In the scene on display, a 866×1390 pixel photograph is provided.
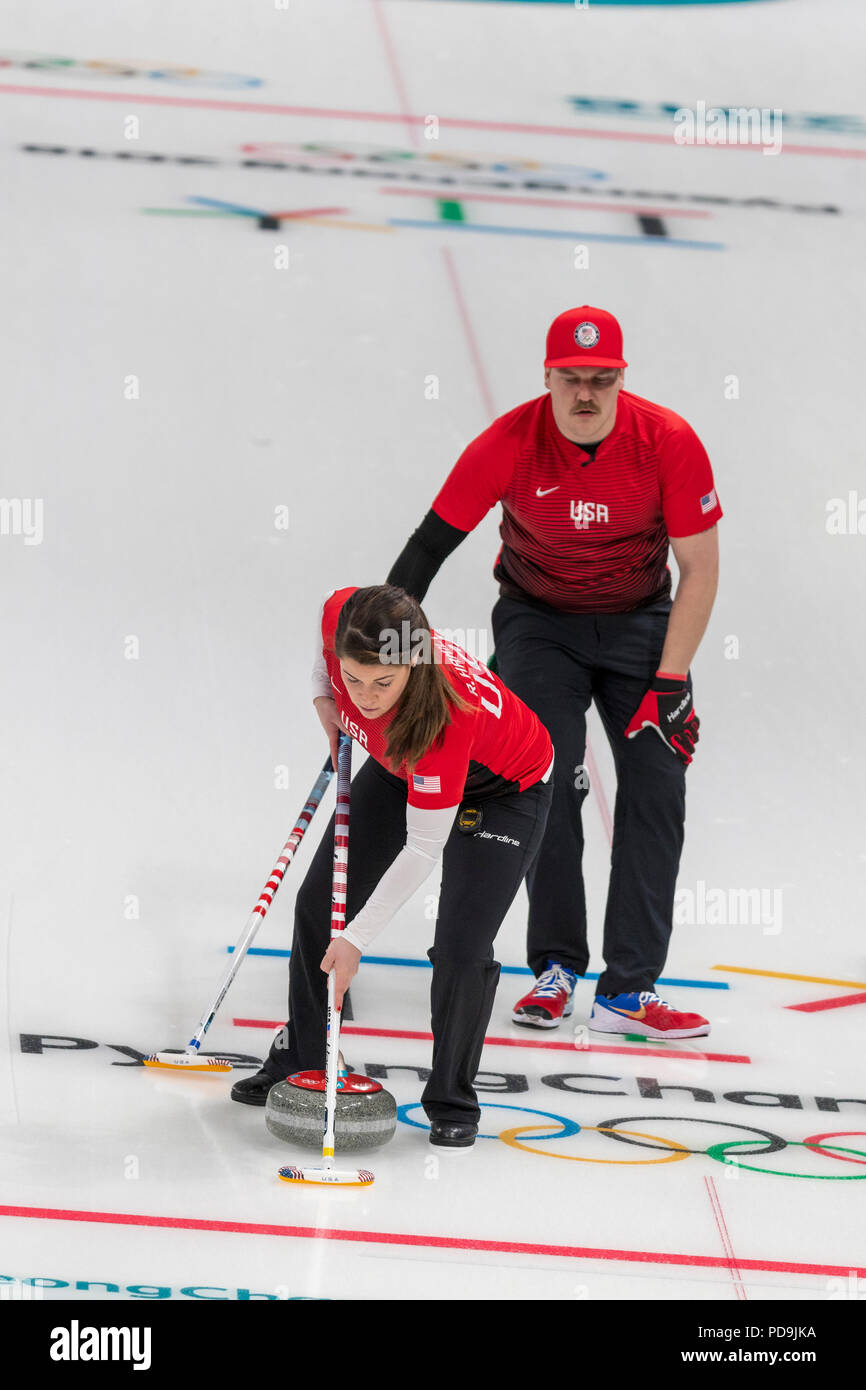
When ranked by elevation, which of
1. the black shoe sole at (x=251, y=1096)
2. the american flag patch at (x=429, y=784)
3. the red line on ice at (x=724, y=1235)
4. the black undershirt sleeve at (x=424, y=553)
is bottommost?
the red line on ice at (x=724, y=1235)

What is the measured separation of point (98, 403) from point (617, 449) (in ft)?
13.5

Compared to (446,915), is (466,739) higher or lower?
higher

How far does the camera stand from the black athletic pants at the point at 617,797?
3938mm

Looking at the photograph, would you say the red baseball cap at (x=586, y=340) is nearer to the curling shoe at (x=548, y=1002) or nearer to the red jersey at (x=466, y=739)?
the red jersey at (x=466, y=739)

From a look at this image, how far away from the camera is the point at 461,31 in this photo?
12.1m

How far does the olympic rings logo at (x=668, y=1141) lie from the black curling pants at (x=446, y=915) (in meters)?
0.15

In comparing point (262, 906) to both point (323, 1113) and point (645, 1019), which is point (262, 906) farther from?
point (645, 1019)

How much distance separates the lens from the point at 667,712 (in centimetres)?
388

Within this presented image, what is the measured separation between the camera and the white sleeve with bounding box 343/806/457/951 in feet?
9.64

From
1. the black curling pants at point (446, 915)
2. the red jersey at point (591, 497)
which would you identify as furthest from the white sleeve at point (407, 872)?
the red jersey at point (591, 497)

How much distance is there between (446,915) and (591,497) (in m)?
1.15

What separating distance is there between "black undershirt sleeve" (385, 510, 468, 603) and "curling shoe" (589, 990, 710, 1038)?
3.59 feet

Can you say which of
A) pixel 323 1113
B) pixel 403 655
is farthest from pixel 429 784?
pixel 323 1113

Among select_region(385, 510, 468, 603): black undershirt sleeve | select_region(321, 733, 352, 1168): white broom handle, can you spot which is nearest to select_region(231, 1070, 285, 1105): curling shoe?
select_region(321, 733, 352, 1168): white broom handle
